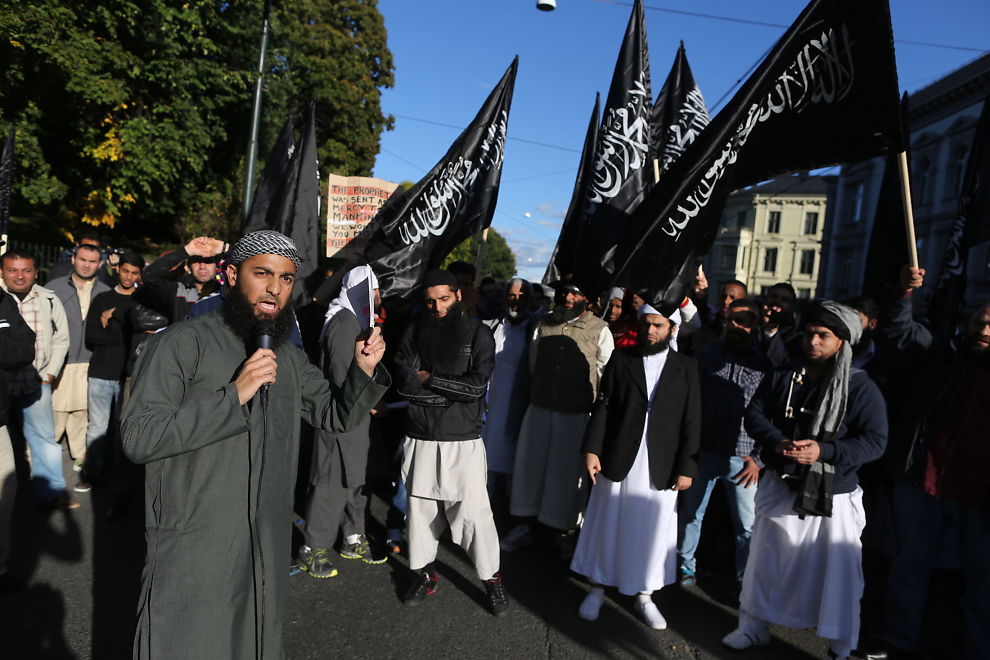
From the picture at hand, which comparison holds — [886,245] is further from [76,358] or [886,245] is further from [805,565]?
[76,358]

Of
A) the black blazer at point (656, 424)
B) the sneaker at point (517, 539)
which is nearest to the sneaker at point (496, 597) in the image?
the black blazer at point (656, 424)

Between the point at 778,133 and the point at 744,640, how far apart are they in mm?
2995

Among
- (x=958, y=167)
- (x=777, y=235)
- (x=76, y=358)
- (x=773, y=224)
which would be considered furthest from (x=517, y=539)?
(x=773, y=224)

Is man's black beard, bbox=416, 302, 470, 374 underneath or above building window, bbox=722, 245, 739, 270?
underneath

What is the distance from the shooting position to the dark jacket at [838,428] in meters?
3.62

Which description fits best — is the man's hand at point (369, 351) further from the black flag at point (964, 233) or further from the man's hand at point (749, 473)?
the black flag at point (964, 233)

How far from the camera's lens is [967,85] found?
30.1 metres

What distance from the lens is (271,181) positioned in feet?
20.7

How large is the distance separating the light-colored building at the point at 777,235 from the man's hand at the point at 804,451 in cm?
5822

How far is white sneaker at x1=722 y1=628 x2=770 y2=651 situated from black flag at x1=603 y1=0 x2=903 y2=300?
200 cm

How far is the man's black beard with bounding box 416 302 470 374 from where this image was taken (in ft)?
14.8

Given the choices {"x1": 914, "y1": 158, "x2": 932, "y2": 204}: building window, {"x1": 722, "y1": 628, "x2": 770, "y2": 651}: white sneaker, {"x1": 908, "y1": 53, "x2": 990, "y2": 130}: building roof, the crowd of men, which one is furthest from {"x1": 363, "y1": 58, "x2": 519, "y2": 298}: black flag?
{"x1": 914, "y1": 158, "x2": 932, "y2": 204}: building window

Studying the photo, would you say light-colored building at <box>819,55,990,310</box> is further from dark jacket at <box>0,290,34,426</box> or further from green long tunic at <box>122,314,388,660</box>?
green long tunic at <box>122,314,388,660</box>

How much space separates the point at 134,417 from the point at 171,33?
45.2 ft
